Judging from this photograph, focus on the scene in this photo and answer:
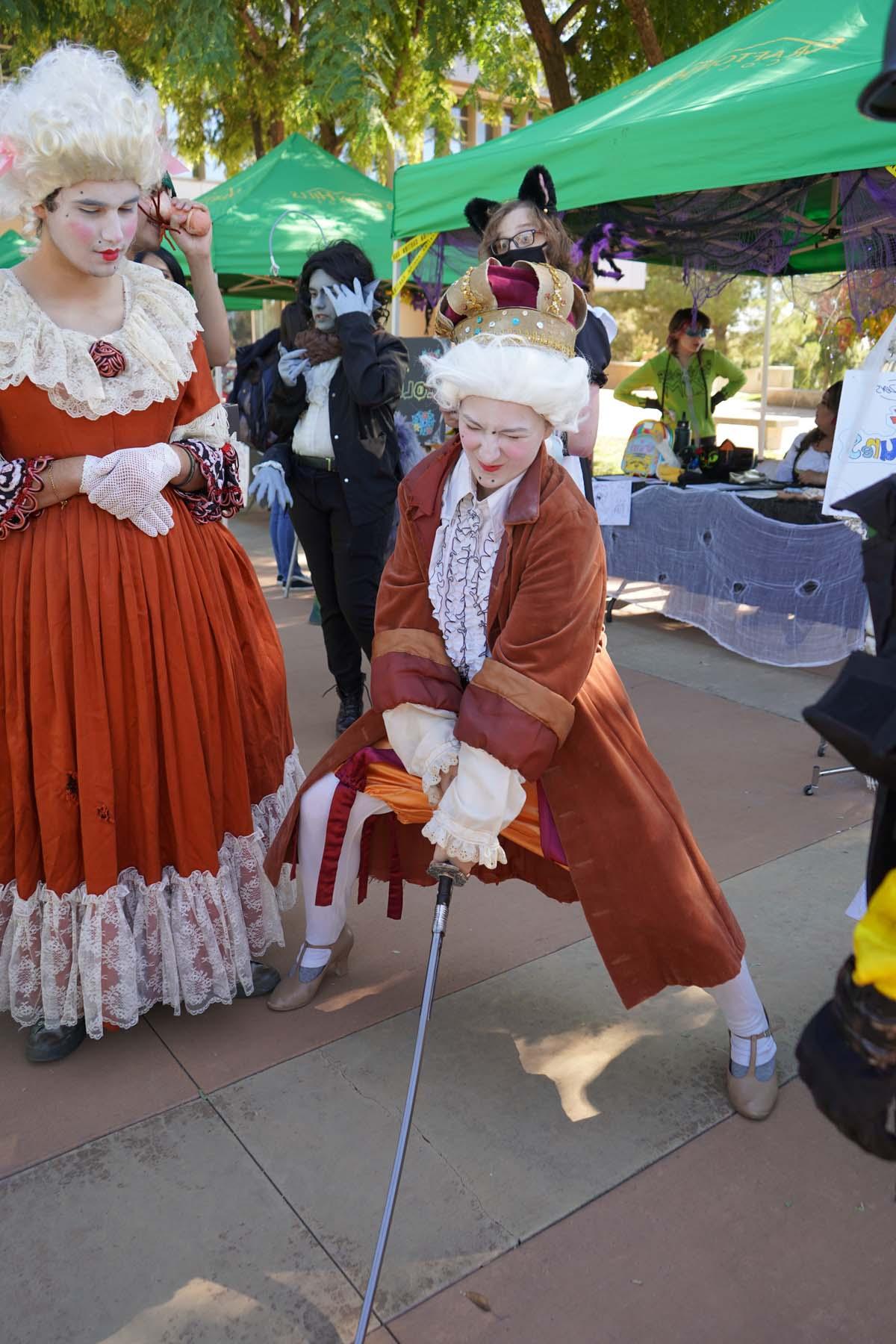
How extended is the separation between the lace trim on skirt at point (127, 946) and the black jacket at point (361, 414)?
187cm

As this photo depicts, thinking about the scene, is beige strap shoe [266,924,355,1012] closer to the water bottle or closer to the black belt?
the black belt

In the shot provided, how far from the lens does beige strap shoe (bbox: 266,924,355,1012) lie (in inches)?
105


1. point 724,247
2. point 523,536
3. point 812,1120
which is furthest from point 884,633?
point 724,247

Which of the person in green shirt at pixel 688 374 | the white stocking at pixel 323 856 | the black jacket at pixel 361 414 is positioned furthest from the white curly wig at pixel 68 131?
the person in green shirt at pixel 688 374

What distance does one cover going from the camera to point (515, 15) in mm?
10562

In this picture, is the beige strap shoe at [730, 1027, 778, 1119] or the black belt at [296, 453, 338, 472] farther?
the black belt at [296, 453, 338, 472]

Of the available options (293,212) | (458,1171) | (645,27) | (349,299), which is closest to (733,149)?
(349,299)

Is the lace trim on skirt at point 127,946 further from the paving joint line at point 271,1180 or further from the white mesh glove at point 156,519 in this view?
the white mesh glove at point 156,519

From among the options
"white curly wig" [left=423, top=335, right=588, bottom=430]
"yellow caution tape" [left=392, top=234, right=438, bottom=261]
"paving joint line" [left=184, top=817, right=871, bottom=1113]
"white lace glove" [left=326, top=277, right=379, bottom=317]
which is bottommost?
"paving joint line" [left=184, top=817, right=871, bottom=1113]

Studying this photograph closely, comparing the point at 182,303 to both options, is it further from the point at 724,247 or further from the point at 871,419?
Result: the point at 724,247

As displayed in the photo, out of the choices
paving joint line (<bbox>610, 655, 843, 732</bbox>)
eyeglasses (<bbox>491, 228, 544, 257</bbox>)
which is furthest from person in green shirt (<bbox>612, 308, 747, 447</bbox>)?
eyeglasses (<bbox>491, 228, 544, 257</bbox>)

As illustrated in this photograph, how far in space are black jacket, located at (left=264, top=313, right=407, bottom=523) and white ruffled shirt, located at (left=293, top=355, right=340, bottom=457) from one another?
0.10 ft

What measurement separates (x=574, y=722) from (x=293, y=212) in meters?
7.85

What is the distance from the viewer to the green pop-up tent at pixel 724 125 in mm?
3891
